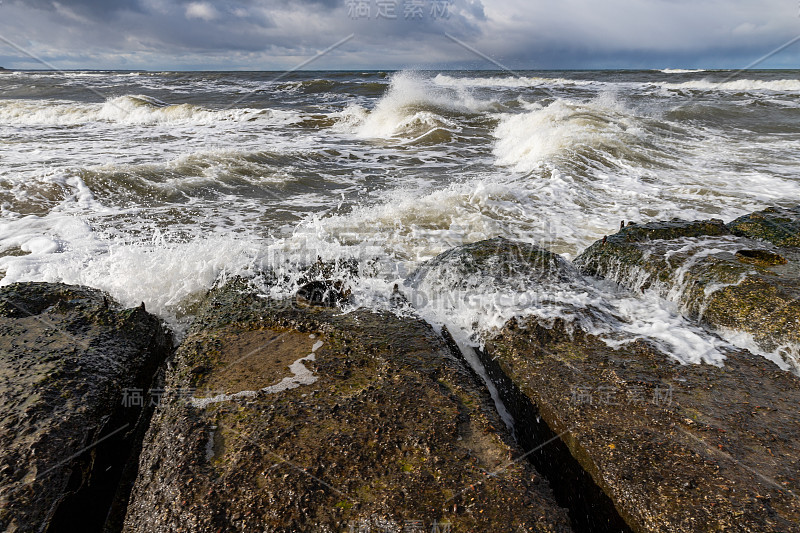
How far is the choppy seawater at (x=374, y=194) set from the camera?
4090mm

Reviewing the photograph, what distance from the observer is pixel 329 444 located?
7.07 feet

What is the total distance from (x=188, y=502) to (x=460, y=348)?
2.03 meters

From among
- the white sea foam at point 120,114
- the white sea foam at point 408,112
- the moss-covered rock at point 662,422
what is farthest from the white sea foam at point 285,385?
the white sea foam at point 120,114

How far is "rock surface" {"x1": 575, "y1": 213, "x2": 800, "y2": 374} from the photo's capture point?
10.4ft

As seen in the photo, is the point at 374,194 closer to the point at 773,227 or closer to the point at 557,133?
the point at 773,227

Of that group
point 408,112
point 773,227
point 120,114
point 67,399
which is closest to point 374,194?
point 773,227

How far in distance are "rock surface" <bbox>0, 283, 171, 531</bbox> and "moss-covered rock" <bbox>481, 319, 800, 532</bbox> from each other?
218 cm

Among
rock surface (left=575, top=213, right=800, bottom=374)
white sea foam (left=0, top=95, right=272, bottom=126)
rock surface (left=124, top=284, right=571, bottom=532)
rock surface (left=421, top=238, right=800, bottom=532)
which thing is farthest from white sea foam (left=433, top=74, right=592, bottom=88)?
rock surface (left=124, top=284, right=571, bottom=532)

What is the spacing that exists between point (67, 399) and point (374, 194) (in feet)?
21.1

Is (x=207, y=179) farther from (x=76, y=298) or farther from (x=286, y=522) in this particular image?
(x=286, y=522)

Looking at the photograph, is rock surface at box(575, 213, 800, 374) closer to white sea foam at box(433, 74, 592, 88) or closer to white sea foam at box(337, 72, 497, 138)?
white sea foam at box(337, 72, 497, 138)

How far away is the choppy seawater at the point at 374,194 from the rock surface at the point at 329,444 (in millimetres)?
838

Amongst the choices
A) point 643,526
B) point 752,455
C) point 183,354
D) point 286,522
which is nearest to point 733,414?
point 752,455

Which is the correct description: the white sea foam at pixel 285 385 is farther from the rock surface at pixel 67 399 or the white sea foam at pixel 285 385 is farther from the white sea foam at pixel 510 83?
the white sea foam at pixel 510 83
